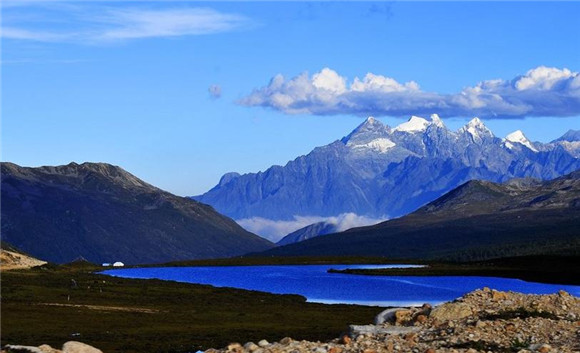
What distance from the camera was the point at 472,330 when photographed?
48.3m

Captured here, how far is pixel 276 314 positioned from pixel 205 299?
30.4 metres

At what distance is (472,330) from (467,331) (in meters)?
0.30

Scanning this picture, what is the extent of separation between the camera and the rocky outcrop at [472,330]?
45875 mm

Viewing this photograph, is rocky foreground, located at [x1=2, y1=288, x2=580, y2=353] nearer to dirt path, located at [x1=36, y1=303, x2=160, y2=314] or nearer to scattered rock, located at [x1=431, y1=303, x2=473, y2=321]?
scattered rock, located at [x1=431, y1=303, x2=473, y2=321]

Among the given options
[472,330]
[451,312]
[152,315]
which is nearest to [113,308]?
[152,315]

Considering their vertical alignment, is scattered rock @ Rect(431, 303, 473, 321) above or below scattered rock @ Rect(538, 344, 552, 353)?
above

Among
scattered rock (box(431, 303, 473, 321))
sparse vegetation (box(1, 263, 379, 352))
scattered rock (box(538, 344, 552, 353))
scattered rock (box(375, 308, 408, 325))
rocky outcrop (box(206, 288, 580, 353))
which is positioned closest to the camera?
scattered rock (box(538, 344, 552, 353))

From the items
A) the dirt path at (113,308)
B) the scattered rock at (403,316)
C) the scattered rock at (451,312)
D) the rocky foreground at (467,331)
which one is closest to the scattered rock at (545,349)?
the rocky foreground at (467,331)

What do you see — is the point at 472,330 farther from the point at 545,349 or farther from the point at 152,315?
the point at 152,315

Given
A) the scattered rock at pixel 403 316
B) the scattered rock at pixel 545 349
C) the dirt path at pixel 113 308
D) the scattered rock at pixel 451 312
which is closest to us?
the scattered rock at pixel 545 349

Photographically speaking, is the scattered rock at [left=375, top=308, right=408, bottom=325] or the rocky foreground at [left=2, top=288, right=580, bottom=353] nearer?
the rocky foreground at [left=2, top=288, right=580, bottom=353]

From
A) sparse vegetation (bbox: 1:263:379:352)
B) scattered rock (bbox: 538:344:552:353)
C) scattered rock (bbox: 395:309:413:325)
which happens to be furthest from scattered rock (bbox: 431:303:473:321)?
sparse vegetation (bbox: 1:263:379:352)

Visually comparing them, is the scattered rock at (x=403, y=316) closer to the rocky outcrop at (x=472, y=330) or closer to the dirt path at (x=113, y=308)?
the rocky outcrop at (x=472, y=330)

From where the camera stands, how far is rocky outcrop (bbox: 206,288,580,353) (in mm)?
45875
